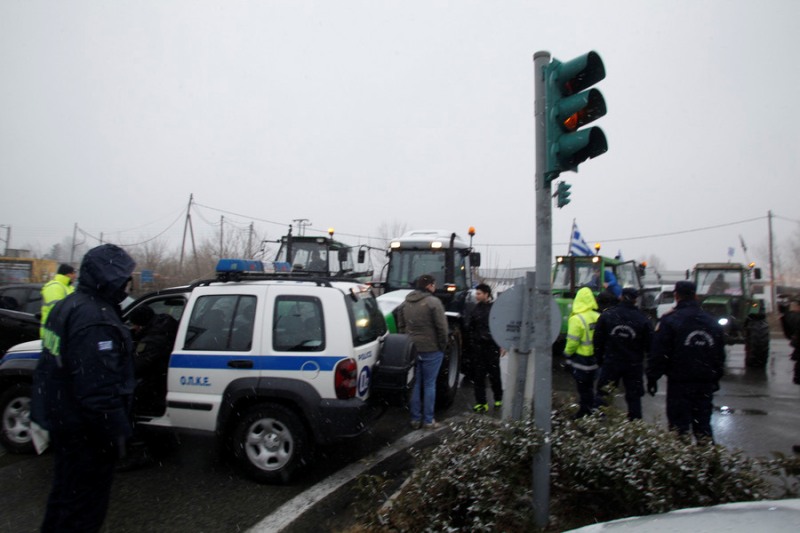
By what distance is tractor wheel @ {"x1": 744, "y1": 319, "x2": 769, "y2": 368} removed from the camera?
11.1 metres

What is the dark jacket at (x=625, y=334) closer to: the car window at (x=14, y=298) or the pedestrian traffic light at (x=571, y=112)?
the pedestrian traffic light at (x=571, y=112)

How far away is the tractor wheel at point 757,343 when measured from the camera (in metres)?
11.1

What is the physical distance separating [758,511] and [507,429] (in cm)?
141

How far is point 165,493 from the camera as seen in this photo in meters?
4.18

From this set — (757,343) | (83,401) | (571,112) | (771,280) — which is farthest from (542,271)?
(771,280)

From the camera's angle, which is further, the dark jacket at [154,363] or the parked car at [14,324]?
the parked car at [14,324]

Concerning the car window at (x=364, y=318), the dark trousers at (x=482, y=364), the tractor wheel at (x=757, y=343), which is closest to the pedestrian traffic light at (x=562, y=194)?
the car window at (x=364, y=318)

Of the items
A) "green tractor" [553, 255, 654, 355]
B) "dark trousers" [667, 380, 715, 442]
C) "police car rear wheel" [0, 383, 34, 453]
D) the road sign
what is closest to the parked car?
"police car rear wheel" [0, 383, 34, 453]

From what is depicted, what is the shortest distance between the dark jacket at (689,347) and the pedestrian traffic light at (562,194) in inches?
61.9

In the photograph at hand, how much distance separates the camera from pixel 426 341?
580 centimetres

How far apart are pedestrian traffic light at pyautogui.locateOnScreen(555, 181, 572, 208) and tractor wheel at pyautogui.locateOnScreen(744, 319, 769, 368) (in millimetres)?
9453

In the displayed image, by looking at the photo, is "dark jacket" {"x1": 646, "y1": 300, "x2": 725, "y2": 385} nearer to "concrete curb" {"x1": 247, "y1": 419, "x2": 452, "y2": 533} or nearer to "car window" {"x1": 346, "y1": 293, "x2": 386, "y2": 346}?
"concrete curb" {"x1": 247, "y1": 419, "x2": 452, "y2": 533}

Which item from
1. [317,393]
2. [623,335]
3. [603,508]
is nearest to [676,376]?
[623,335]

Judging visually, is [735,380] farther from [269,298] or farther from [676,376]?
[269,298]
